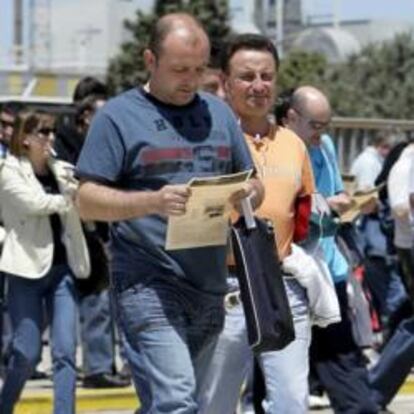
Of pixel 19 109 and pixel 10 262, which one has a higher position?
pixel 19 109

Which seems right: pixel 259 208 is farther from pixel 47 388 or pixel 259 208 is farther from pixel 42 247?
pixel 47 388

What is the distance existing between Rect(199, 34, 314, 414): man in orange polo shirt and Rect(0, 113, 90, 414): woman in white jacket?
223cm

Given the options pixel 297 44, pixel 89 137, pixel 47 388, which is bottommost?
pixel 297 44

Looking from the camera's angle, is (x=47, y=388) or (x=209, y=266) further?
(x=47, y=388)

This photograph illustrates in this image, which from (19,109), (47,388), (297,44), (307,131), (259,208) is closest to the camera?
(259,208)

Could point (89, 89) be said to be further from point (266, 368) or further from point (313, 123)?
point (266, 368)

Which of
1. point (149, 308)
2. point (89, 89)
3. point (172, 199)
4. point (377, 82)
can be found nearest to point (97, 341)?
point (89, 89)

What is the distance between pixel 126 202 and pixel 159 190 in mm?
121

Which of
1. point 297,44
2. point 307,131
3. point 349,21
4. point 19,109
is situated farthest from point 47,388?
point 349,21

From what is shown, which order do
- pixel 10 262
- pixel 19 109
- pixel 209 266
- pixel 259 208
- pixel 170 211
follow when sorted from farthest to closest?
pixel 19 109 < pixel 10 262 < pixel 259 208 < pixel 209 266 < pixel 170 211

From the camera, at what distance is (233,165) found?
5.93 metres

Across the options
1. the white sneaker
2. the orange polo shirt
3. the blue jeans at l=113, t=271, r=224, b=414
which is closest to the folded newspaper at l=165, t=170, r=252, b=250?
the blue jeans at l=113, t=271, r=224, b=414

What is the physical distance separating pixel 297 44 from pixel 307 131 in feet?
250

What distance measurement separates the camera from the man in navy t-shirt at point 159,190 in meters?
5.62
